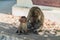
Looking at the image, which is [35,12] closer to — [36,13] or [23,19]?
[36,13]

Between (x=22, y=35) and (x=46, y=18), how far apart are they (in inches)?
79.0

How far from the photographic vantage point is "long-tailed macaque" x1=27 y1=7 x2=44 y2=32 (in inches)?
269

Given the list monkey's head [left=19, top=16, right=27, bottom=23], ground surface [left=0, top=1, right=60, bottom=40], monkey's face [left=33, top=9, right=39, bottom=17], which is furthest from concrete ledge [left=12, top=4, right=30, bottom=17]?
monkey's head [left=19, top=16, right=27, bottom=23]

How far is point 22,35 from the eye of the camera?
21.6 ft

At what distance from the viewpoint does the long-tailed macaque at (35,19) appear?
6.83 m

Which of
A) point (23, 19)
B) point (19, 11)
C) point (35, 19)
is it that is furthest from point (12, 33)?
point (19, 11)

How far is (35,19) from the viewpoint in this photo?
7.03 m

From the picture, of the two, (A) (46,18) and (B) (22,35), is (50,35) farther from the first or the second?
(A) (46,18)

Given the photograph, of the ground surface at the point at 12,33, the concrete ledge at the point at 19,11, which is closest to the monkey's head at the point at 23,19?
the ground surface at the point at 12,33

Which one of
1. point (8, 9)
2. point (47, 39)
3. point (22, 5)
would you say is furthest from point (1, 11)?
point (47, 39)

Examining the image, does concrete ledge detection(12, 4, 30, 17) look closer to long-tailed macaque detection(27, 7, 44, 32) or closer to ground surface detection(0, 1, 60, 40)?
ground surface detection(0, 1, 60, 40)

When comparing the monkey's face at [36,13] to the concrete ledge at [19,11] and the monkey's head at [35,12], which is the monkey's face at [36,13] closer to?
the monkey's head at [35,12]

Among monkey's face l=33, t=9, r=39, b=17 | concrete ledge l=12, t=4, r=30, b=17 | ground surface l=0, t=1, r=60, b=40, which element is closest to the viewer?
ground surface l=0, t=1, r=60, b=40

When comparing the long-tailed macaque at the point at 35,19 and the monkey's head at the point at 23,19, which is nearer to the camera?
the monkey's head at the point at 23,19
